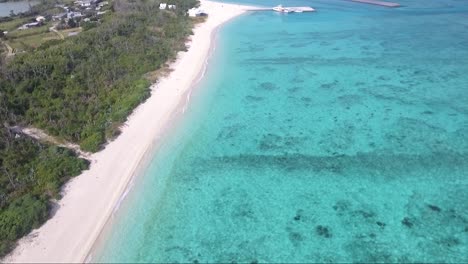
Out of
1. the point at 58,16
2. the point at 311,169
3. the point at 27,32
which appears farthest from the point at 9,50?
the point at 311,169

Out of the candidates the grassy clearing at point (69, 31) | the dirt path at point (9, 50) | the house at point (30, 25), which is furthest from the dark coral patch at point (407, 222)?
the house at point (30, 25)

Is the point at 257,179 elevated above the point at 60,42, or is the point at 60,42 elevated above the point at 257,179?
the point at 60,42

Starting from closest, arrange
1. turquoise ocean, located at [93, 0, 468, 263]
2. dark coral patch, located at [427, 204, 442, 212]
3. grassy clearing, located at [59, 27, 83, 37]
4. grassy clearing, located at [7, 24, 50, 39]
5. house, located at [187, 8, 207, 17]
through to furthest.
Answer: turquoise ocean, located at [93, 0, 468, 263], dark coral patch, located at [427, 204, 442, 212], grassy clearing, located at [7, 24, 50, 39], grassy clearing, located at [59, 27, 83, 37], house, located at [187, 8, 207, 17]

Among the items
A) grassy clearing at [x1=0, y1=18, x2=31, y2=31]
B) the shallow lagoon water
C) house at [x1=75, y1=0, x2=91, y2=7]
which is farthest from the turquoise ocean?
the shallow lagoon water

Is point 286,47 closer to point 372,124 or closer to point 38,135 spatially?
point 372,124

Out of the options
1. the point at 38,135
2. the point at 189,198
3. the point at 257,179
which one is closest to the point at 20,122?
the point at 38,135

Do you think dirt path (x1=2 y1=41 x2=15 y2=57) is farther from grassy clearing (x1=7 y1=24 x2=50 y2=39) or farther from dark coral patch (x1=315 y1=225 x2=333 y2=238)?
dark coral patch (x1=315 y1=225 x2=333 y2=238)

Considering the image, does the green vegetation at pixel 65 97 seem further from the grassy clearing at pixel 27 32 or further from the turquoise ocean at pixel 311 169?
the turquoise ocean at pixel 311 169
